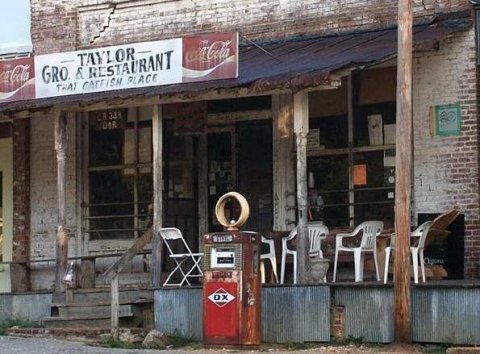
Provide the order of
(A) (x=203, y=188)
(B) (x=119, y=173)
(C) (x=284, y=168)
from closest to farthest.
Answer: (C) (x=284, y=168) < (A) (x=203, y=188) < (B) (x=119, y=173)

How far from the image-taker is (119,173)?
55.0 ft

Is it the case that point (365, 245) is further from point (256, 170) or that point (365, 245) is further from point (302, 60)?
point (256, 170)

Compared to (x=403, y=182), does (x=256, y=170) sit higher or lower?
higher

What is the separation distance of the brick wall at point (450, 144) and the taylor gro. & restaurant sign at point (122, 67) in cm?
285

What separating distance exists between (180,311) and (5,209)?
619cm

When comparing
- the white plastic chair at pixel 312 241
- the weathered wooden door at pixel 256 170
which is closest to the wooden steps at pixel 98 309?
the white plastic chair at pixel 312 241

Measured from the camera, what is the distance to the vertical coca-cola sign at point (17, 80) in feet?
48.1

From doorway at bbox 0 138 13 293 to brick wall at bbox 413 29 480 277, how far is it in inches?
303

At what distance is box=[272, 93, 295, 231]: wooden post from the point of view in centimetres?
1503

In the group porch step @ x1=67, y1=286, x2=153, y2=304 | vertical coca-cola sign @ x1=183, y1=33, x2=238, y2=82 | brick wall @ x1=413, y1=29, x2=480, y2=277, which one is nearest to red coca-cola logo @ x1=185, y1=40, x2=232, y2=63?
vertical coca-cola sign @ x1=183, y1=33, x2=238, y2=82

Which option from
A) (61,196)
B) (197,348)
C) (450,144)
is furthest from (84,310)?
(450,144)

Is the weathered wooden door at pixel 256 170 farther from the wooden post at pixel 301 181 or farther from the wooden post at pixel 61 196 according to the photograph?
the wooden post at pixel 61 196

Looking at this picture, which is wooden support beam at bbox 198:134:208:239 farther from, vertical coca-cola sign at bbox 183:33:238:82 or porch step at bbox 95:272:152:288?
vertical coca-cola sign at bbox 183:33:238:82

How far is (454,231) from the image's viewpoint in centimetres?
1330
